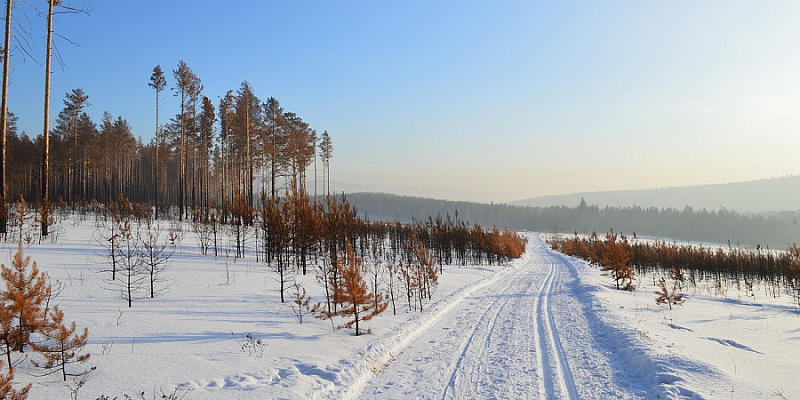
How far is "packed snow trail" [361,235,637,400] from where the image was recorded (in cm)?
520

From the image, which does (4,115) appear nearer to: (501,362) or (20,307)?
(20,307)

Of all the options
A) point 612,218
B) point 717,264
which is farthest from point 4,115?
point 612,218

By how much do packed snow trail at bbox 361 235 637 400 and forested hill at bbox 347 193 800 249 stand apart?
110m

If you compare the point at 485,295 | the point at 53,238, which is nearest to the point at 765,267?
the point at 485,295

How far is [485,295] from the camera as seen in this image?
46.8 feet

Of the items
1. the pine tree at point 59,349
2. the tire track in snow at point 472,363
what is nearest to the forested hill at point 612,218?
the tire track in snow at point 472,363

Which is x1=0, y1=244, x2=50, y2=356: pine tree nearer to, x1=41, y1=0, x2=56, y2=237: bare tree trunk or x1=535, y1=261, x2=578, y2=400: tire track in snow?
x1=535, y1=261, x2=578, y2=400: tire track in snow

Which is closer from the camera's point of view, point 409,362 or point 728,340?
point 409,362

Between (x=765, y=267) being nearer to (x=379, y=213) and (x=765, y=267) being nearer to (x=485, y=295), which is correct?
(x=485, y=295)

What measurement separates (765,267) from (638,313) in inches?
1065

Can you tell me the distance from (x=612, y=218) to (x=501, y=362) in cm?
18129

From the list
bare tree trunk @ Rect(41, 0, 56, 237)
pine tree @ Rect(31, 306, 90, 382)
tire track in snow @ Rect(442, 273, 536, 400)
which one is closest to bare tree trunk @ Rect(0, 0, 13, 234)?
bare tree trunk @ Rect(41, 0, 56, 237)

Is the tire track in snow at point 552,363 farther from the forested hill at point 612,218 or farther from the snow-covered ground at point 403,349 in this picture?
the forested hill at point 612,218

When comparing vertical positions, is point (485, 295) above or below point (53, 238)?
below
